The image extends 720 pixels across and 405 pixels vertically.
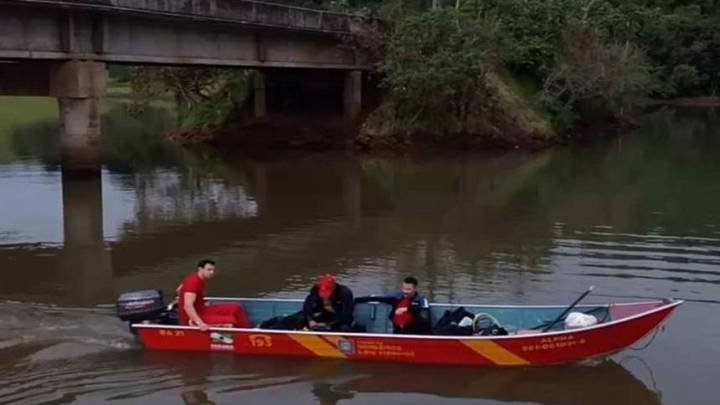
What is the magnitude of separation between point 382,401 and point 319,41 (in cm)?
2854

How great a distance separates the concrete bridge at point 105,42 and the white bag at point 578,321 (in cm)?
1708

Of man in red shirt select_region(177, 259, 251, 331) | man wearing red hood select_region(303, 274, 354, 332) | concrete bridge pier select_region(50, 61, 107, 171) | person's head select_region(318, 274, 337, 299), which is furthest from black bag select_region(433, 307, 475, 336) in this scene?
concrete bridge pier select_region(50, 61, 107, 171)

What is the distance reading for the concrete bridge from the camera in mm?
24562

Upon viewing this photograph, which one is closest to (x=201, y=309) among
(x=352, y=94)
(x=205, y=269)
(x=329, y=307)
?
(x=205, y=269)

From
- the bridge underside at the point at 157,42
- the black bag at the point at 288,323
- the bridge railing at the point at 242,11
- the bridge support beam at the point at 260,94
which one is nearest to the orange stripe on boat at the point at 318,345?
the black bag at the point at 288,323

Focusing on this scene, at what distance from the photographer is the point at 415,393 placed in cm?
1070

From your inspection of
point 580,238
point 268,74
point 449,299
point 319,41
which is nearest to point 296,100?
point 268,74

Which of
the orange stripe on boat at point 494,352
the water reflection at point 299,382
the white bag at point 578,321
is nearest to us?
the water reflection at point 299,382

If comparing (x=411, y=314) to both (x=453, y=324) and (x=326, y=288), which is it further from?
(x=326, y=288)

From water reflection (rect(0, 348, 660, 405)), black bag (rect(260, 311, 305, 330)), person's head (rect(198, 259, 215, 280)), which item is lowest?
water reflection (rect(0, 348, 660, 405))

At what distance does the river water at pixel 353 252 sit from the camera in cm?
1102

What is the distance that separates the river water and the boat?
170mm

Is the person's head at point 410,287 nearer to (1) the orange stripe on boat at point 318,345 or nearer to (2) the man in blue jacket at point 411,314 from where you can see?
(2) the man in blue jacket at point 411,314

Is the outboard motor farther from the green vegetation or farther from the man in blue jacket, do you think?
the green vegetation
